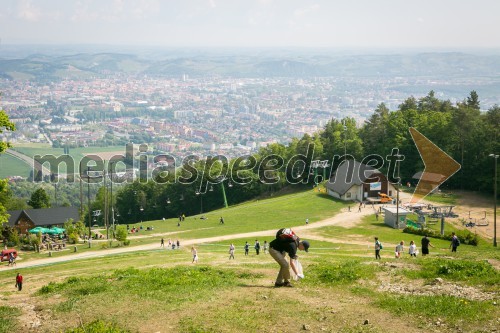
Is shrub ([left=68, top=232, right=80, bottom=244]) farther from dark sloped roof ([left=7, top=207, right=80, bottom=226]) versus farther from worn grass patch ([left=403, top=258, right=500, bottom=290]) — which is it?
worn grass patch ([left=403, top=258, right=500, bottom=290])

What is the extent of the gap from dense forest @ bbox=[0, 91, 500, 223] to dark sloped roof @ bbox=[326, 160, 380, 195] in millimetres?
11397

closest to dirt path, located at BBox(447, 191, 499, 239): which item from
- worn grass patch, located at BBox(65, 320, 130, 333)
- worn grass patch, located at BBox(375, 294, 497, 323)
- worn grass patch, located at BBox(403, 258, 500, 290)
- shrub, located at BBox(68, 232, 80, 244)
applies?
worn grass patch, located at BBox(403, 258, 500, 290)

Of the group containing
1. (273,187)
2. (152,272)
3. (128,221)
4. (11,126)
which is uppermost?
(11,126)

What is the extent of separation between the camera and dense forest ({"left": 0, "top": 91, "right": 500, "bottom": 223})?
79.6 metres

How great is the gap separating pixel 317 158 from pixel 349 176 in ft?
96.0

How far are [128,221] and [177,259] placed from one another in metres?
77.8

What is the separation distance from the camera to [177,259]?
3666cm

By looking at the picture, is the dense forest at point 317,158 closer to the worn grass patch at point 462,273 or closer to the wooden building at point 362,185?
the wooden building at point 362,185

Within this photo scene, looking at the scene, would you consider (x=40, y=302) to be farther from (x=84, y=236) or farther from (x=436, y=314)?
(x=84, y=236)

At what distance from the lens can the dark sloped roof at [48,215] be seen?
74125 mm

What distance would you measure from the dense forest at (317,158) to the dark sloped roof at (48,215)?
18155mm

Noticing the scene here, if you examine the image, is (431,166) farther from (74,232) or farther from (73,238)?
(73,238)

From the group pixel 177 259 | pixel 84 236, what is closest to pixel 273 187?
pixel 84 236

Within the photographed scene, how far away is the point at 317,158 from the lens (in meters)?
102
